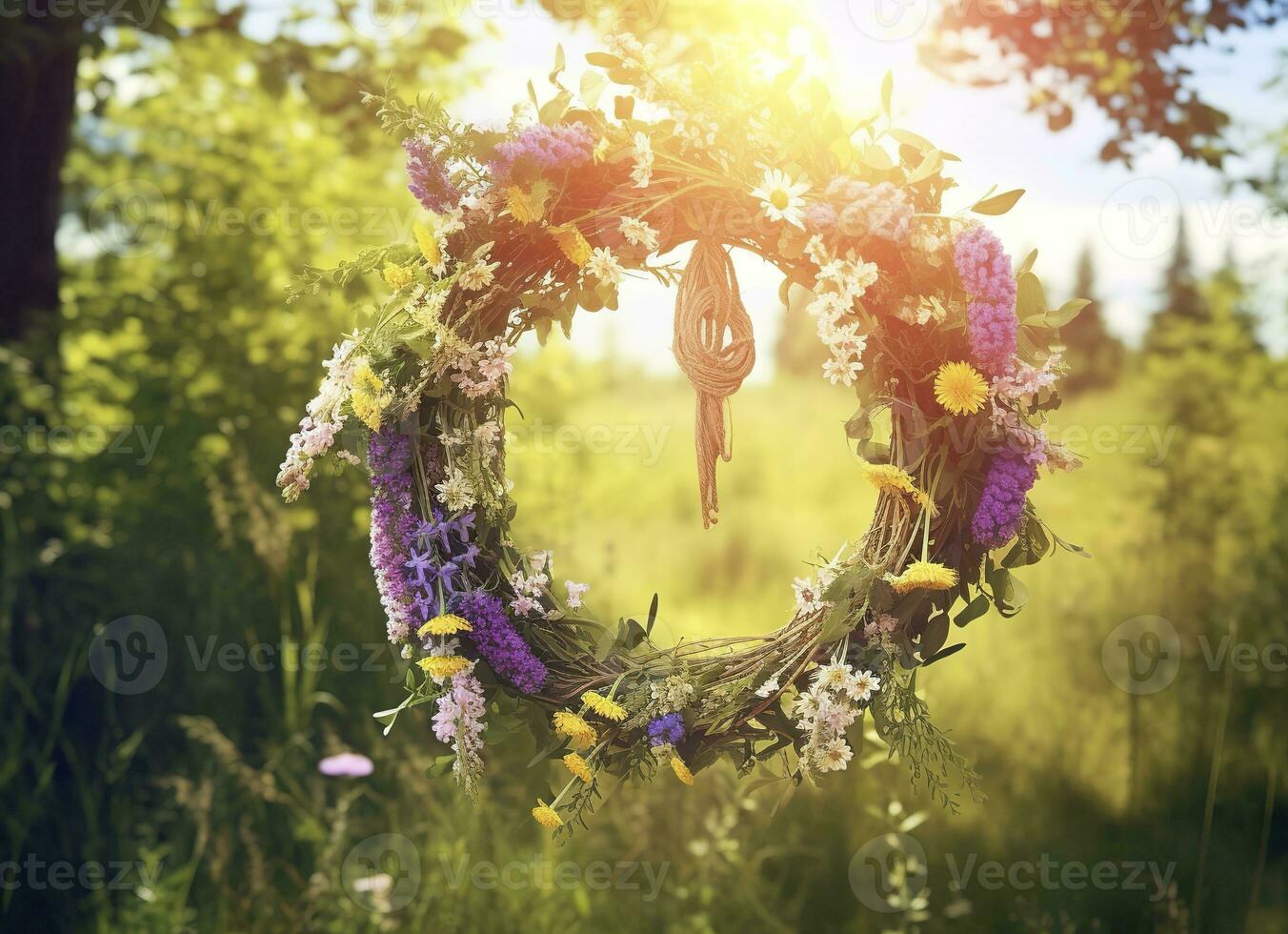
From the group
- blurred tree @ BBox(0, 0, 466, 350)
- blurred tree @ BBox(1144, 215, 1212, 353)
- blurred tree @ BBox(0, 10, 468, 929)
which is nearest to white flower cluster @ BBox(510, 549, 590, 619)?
blurred tree @ BBox(0, 10, 468, 929)

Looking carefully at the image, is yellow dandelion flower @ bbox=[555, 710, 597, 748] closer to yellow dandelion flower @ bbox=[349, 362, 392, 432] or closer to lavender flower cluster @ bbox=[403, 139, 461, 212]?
yellow dandelion flower @ bbox=[349, 362, 392, 432]

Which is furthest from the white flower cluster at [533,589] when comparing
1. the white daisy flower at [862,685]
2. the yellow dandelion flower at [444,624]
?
the white daisy flower at [862,685]

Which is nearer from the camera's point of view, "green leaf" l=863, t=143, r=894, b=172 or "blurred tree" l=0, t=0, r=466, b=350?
"green leaf" l=863, t=143, r=894, b=172

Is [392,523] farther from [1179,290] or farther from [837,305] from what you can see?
[1179,290]

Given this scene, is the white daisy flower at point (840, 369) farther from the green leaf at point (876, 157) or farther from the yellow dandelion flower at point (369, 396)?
the yellow dandelion flower at point (369, 396)

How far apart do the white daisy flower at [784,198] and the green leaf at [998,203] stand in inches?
14.3

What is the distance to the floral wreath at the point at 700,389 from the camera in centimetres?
227

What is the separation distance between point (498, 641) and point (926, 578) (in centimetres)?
93

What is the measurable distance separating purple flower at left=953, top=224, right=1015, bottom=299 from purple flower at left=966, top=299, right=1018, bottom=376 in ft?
0.05

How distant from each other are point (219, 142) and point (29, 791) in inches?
135

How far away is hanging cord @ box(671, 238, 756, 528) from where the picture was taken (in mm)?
2422

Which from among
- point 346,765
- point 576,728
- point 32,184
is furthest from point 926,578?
point 32,184

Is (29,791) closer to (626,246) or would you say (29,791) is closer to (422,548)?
(422,548)

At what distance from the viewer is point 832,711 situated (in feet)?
7.21
